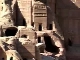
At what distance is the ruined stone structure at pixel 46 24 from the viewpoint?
1832 inches

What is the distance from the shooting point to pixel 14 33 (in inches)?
1874

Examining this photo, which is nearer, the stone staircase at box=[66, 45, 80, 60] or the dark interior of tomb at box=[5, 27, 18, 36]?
the dark interior of tomb at box=[5, 27, 18, 36]

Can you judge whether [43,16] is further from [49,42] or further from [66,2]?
[66,2]

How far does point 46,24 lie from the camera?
50281 millimetres

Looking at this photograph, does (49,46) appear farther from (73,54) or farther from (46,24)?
(73,54)

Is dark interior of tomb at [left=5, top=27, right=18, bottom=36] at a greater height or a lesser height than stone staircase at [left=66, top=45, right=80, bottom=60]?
greater

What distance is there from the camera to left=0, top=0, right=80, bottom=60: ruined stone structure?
4653 cm

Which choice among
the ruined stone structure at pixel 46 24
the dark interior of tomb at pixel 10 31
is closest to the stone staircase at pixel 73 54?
the ruined stone structure at pixel 46 24

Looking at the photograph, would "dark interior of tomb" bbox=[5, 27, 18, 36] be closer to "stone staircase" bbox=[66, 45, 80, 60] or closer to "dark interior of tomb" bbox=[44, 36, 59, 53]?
"dark interior of tomb" bbox=[44, 36, 59, 53]

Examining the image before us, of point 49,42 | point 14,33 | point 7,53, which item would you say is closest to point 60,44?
point 49,42

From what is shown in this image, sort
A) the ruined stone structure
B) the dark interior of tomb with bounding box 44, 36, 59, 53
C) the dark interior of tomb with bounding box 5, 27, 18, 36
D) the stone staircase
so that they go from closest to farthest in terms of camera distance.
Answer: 1. the ruined stone structure
2. the dark interior of tomb with bounding box 5, 27, 18, 36
3. the dark interior of tomb with bounding box 44, 36, 59, 53
4. the stone staircase

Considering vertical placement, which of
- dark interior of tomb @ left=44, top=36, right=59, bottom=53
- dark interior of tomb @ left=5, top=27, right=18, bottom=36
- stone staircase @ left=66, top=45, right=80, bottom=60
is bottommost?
stone staircase @ left=66, top=45, right=80, bottom=60

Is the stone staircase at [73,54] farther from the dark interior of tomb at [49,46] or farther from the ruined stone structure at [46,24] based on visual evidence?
the dark interior of tomb at [49,46]

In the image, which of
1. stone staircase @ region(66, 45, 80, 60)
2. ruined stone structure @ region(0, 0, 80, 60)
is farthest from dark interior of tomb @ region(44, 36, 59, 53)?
stone staircase @ region(66, 45, 80, 60)
